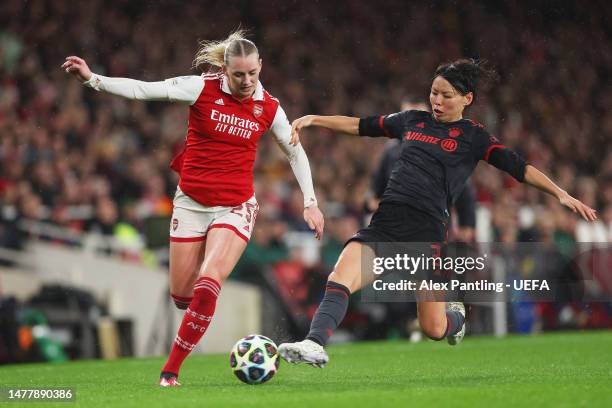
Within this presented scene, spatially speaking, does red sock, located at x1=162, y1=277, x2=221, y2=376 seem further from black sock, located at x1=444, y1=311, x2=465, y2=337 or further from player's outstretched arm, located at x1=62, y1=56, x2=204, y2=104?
black sock, located at x1=444, y1=311, x2=465, y2=337

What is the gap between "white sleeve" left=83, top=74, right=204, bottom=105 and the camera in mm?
6602

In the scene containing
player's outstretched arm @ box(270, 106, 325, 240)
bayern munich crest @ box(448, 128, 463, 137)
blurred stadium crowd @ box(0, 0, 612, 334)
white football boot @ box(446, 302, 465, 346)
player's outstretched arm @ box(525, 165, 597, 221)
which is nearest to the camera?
player's outstretched arm @ box(525, 165, 597, 221)

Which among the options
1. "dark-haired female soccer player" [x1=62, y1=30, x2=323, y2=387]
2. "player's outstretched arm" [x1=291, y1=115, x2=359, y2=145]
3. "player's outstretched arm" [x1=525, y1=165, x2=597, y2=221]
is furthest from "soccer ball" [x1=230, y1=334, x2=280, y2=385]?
"player's outstretched arm" [x1=525, y1=165, x2=597, y2=221]

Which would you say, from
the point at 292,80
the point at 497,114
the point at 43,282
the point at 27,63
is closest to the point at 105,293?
the point at 43,282

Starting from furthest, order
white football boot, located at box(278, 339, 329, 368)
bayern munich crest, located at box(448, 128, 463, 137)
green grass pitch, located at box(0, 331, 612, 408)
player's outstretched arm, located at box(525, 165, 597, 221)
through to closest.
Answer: bayern munich crest, located at box(448, 128, 463, 137), player's outstretched arm, located at box(525, 165, 597, 221), white football boot, located at box(278, 339, 329, 368), green grass pitch, located at box(0, 331, 612, 408)

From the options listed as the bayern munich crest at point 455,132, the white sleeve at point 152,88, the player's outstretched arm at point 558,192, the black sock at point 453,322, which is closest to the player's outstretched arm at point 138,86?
the white sleeve at point 152,88

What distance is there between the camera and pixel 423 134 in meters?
7.11

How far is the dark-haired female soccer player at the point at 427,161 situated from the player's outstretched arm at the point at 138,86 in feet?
2.33

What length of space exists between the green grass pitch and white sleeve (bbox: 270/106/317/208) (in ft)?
3.99

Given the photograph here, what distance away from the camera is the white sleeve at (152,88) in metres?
6.60

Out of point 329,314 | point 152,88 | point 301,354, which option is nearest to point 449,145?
point 329,314

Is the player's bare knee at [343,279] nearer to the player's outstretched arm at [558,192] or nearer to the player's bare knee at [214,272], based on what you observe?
the player's bare knee at [214,272]

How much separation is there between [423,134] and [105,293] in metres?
6.18

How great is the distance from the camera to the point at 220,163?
721 cm
